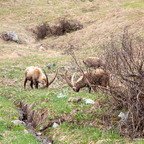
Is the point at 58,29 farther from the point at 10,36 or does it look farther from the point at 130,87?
the point at 130,87

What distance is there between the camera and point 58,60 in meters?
20.2

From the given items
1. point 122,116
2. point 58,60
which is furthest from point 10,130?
point 58,60

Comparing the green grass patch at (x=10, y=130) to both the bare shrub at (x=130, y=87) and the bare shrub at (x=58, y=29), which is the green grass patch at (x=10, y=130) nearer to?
the bare shrub at (x=130, y=87)

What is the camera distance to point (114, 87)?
261 inches

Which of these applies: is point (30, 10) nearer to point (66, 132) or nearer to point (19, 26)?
point (19, 26)

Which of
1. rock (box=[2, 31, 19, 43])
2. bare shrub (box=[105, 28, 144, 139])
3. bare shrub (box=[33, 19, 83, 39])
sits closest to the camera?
bare shrub (box=[105, 28, 144, 139])

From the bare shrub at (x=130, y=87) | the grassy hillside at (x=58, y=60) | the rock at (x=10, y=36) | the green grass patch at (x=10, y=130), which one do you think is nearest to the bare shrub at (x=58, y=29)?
the grassy hillside at (x=58, y=60)

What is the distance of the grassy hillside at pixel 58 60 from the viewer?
7.09 m

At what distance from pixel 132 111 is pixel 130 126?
42 centimetres

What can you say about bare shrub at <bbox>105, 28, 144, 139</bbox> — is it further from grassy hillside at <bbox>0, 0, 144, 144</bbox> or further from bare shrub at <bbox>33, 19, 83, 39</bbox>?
bare shrub at <bbox>33, 19, 83, 39</bbox>

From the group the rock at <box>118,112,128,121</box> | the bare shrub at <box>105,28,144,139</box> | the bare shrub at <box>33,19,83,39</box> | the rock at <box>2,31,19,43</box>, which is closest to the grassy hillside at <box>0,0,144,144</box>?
the rock at <box>118,112,128,121</box>

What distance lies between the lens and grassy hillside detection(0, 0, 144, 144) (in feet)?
23.3

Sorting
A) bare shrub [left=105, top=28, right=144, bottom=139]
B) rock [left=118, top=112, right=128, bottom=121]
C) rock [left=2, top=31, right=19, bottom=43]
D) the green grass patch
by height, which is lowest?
rock [left=2, top=31, right=19, bottom=43]

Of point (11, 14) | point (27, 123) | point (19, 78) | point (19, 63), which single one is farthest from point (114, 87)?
point (11, 14)
